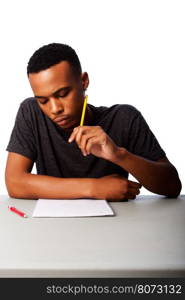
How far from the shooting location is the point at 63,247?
104 centimetres

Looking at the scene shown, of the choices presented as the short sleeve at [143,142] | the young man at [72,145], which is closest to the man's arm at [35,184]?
the young man at [72,145]

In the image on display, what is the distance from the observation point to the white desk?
0.91 meters

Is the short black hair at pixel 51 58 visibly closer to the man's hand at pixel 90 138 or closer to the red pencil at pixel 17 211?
the man's hand at pixel 90 138

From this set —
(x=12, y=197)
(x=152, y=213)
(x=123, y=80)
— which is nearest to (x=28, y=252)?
(x=152, y=213)

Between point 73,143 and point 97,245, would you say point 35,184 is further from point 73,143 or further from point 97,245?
point 97,245

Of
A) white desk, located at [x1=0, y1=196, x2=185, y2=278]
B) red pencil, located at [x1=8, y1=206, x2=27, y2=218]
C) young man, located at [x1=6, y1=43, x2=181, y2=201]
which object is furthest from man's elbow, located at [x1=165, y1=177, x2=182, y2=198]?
red pencil, located at [x1=8, y1=206, x2=27, y2=218]

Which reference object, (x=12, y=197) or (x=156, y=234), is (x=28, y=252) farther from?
(x=12, y=197)

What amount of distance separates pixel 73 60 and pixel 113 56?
133cm

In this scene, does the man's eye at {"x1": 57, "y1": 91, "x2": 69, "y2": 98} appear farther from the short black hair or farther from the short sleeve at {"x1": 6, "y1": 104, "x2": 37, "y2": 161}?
the short sleeve at {"x1": 6, "y1": 104, "x2": 37, "y2": 161}

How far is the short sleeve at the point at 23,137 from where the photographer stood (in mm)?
1803

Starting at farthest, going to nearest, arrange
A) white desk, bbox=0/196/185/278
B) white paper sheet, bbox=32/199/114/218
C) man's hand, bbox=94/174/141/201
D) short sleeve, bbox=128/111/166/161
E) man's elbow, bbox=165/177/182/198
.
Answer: short sleeve, bbox=128/111/166/161 → man's elbow, bbox=165/177/182/198 → man's hand, bbox=94/174/141/201 → white paper sheet, bbox=32/199/114/218 → white desk, bbox=0/196/185/278

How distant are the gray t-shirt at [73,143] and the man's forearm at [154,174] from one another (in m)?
0.11

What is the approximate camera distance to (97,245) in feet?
3.47

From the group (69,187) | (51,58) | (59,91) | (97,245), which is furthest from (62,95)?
(97,245)
